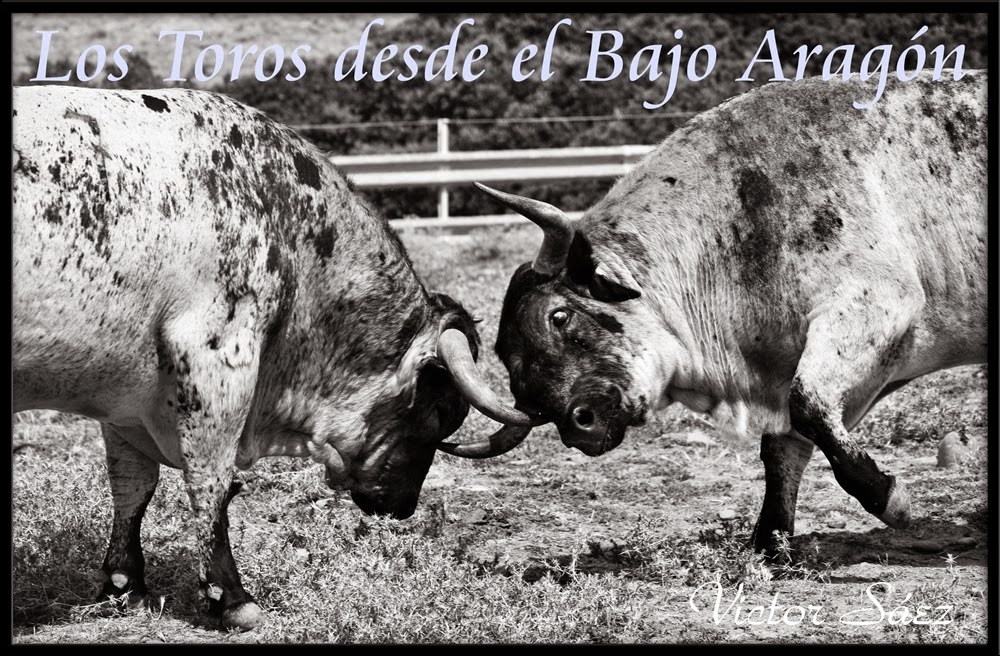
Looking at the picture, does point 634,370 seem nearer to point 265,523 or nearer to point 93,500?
point 265,523

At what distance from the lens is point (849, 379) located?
5.50m

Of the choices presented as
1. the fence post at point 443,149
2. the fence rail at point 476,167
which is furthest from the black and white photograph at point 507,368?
the fence rail at point 476,167

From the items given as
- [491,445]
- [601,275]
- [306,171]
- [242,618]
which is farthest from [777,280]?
[242,618]

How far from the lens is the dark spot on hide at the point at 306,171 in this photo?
5.55m

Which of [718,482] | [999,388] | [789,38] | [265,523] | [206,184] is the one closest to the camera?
[206,184]

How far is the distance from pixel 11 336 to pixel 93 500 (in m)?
2.13

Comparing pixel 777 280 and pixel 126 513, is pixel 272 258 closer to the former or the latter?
pixel 126 513

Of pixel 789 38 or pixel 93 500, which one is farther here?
pixel 789 38

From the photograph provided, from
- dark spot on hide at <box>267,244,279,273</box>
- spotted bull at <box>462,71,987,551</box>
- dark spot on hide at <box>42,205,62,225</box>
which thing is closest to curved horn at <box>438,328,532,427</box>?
spotted bull at <box>462,71,987,551</box>

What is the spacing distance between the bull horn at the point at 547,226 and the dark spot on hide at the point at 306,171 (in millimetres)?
670

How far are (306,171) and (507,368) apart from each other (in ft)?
4.27

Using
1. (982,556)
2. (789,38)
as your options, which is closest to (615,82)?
(789,38)

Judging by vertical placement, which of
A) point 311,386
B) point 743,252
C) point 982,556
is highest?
point 743,252

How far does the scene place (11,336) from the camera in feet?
15.2
